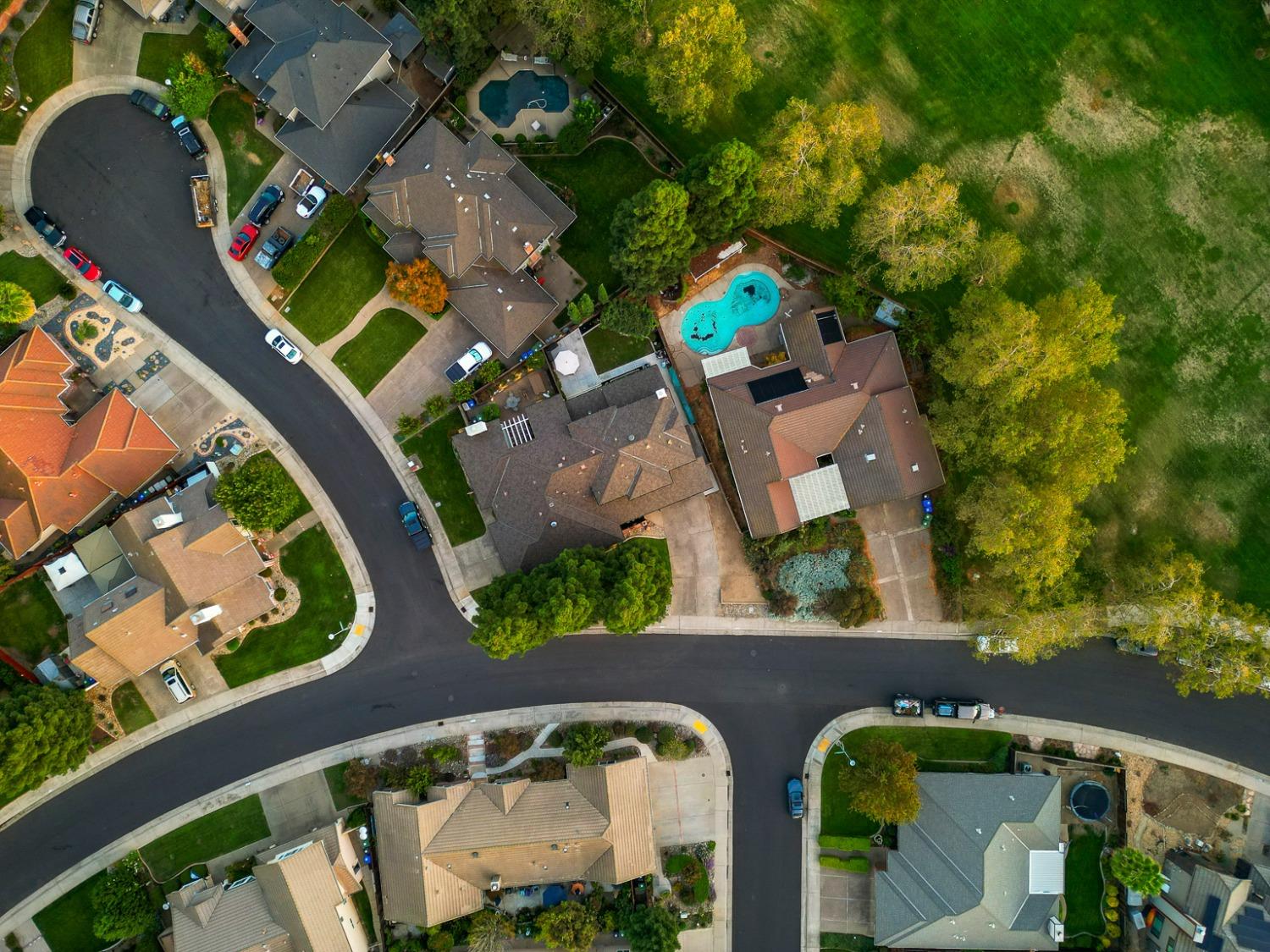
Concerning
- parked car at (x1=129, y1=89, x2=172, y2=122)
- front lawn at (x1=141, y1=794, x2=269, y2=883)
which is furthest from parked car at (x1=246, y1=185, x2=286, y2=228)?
front lawn at (x1=141, y1=794, x2=269, y2=883)

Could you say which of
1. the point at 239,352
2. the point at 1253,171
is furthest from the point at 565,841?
the point at 1253,171

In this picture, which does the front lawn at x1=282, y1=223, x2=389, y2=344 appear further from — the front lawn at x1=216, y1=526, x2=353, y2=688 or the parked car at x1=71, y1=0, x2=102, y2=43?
the parked car at x1=71, y1=0, x2=102, y2=43

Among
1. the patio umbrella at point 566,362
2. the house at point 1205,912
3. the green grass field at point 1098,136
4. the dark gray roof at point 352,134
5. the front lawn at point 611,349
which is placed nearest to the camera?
the house at point 1205,912

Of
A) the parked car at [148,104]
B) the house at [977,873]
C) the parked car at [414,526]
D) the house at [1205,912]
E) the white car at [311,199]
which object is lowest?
the house at [1205,912]

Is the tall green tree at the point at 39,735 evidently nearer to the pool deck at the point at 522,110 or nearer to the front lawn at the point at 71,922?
the front lawn at the point at 71,922

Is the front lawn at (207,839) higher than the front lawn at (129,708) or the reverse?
the reverse

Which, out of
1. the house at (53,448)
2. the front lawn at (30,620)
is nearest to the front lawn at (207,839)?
the front lawn at (30,620)

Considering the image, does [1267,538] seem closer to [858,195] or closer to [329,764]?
[858,195]

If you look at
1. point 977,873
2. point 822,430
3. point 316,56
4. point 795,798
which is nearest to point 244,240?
point 316,56
